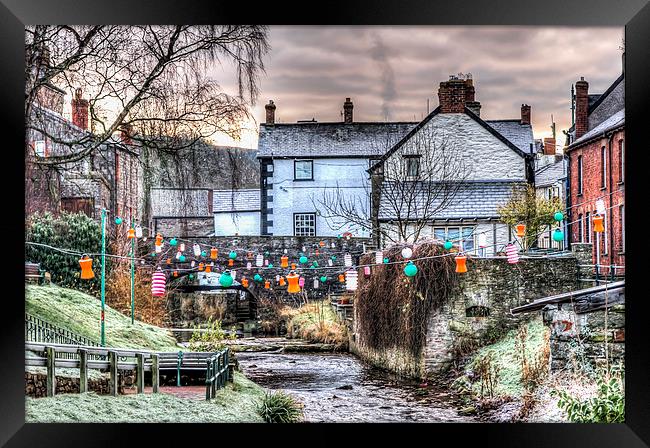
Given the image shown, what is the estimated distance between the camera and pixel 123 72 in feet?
20.4

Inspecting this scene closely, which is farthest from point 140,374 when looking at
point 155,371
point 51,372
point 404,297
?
point 404,297

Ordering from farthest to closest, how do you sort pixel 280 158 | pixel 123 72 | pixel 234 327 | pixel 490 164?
pixel 234 327 → pixel 280 158 → pixel 490 164 → pixel 123 72

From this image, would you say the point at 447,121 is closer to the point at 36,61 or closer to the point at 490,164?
the point at 490,164

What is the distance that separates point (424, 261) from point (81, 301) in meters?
4.31

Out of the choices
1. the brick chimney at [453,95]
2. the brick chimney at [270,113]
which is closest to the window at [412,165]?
the brick chimney at [453,95]

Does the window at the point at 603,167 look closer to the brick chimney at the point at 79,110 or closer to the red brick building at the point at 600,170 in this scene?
the red brick building at the point at 600,170

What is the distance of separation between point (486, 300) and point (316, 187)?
463cm

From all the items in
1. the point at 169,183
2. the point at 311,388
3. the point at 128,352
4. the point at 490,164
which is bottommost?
the point at 311,388

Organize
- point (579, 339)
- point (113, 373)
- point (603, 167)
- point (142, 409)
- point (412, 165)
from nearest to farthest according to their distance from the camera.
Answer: point (142, 409) < point (113, 373) < point (579, 339) < point (603, 167) < point (412, 165)

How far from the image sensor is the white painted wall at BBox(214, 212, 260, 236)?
1355 cm

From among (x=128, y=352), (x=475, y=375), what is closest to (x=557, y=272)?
(x=475, y=375)

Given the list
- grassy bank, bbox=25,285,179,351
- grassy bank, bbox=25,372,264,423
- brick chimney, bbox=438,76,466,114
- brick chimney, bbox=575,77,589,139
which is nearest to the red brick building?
brick chimney, bbox=575,77,589,139

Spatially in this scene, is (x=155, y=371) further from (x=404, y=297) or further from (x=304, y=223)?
(x=304, y=223)
